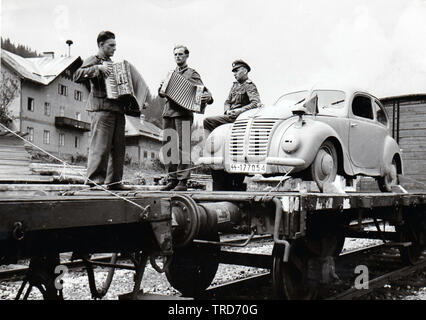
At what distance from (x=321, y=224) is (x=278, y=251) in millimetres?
886

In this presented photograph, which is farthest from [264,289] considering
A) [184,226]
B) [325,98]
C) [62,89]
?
[62,89]

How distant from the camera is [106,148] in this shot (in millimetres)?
5918

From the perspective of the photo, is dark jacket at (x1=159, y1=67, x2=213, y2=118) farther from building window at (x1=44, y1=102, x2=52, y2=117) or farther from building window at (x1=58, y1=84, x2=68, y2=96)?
building window at (x1=58, y1=84, x2=68, y2=96)

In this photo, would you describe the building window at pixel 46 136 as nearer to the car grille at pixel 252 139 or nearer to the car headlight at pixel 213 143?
the car headlight at pixel 213 143

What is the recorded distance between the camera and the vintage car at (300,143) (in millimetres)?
5965

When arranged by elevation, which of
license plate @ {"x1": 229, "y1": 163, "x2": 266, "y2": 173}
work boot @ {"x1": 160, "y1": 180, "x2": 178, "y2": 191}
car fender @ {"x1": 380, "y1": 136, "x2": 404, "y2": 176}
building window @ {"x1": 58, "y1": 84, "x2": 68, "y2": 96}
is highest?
building window @ {"x1": 58, "y1": 84, "x2": 68, "y2": 96}

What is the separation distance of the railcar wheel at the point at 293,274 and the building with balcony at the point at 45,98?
848 inches

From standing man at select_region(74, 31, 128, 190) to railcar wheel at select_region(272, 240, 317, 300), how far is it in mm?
2053

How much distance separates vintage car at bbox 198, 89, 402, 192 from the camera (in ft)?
19.6

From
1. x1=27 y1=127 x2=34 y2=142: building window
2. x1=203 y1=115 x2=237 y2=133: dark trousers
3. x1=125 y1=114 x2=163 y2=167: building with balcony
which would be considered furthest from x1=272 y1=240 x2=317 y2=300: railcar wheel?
x1=125 y1=114 x2=163 y2=167: building with balcony

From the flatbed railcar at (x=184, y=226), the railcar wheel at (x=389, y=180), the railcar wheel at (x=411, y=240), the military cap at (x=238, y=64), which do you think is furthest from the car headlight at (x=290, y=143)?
the railcar wheel at (x=411, y=240)

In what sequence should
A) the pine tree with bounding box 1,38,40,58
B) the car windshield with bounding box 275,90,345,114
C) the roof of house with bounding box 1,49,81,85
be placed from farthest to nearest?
the pine tree with bounding box 1,38,40,58 → the roof of house with bounding box 1,49,81,85 → the car windshield with bounding box 275,90,345,114

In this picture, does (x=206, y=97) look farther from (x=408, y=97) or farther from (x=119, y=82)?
(x=408, y=97)
